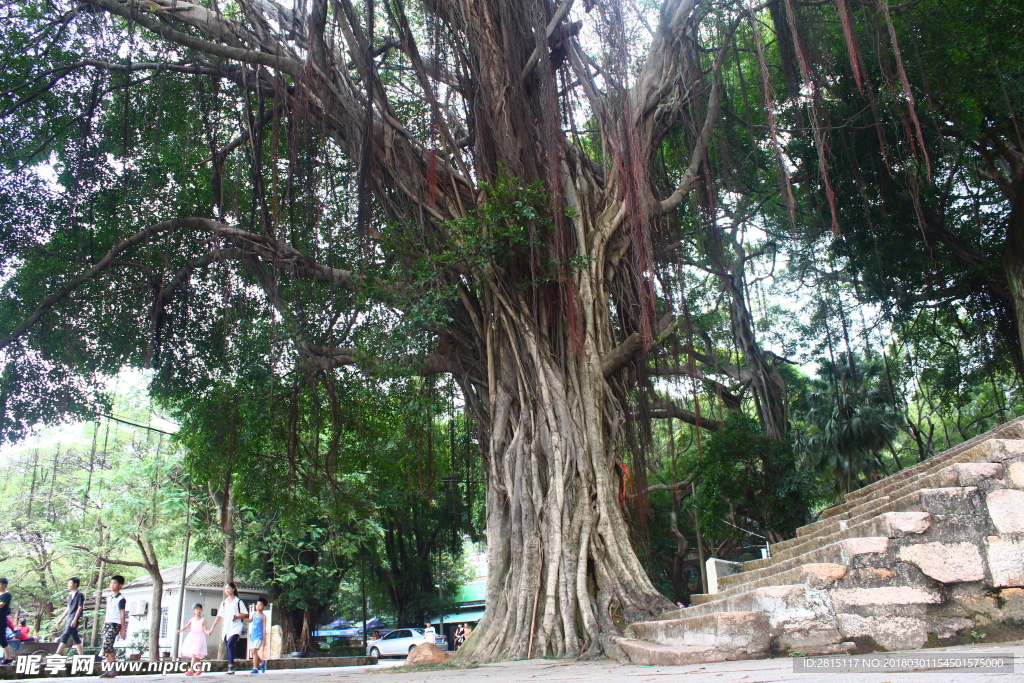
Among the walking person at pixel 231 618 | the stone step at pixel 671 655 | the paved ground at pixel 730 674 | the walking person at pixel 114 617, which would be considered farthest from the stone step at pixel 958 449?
the walking person at pixel 114 617

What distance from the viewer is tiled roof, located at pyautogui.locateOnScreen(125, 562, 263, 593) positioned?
61.5ft

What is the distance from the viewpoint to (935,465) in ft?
15.6

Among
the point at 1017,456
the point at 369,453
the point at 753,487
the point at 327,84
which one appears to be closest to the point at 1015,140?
the point at 753,487

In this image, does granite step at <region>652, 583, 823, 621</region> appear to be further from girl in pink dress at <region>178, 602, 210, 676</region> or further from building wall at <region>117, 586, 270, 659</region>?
building wall at <region>117, 586, 270, 659</region>

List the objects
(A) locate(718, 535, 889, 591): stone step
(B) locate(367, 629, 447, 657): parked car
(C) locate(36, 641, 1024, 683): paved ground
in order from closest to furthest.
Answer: (C) locate(36, 641, 1024, 683): paved ground, (A) locate(718, 535, 889, 591): stone step, (B) locate(367, 629, 447, 657): parked car

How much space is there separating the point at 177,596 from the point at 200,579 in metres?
0.71

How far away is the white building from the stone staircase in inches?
696

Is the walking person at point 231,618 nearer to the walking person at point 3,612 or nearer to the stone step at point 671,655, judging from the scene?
the walking person at point 3,612

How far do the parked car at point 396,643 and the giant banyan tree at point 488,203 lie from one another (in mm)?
11557

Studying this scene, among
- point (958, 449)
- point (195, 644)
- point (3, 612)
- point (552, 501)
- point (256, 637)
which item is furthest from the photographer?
point (256, 637)

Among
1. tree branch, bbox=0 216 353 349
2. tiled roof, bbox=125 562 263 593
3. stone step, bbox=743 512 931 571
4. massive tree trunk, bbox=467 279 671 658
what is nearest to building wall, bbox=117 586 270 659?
tiled roof, bbox=125 562 263 593

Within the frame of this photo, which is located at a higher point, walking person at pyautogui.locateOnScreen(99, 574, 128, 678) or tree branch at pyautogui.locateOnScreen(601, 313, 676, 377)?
tree branch at pyautogui.locateOnScreen(601, 313, 676, 377)

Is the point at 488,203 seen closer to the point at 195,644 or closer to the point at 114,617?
the point at 195,644

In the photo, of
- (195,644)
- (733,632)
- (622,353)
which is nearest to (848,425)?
(622,353)
